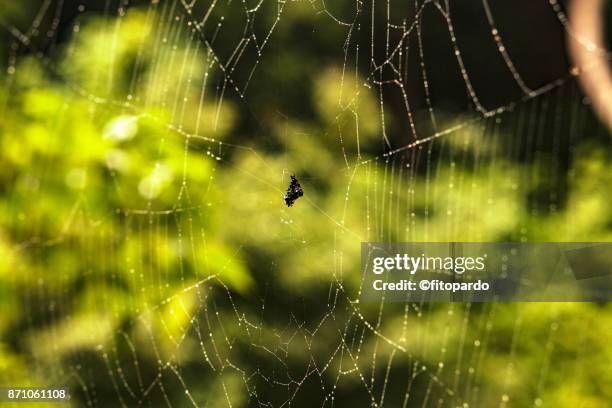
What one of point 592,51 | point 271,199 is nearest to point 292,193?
point 271,199

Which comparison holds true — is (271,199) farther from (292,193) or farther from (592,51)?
(592,51)

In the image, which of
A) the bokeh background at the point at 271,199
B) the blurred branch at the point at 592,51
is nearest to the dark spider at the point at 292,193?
the bokeh background at the point at 271,199

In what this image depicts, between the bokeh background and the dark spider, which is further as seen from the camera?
the dark spider

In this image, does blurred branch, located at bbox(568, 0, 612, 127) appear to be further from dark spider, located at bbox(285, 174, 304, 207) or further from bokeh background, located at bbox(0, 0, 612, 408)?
dark spider, located at bbox(285, 174, 304, 207)

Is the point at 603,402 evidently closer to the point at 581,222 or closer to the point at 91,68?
the point at 581,222

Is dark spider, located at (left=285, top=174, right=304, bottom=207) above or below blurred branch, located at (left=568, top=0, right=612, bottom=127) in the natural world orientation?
below

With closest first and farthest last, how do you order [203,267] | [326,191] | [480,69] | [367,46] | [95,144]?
[95,144], [203,267], [326,191], [367,46], [480,69]

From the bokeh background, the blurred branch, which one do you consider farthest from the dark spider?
the blurred branch

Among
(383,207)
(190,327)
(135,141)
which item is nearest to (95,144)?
(135,141)
